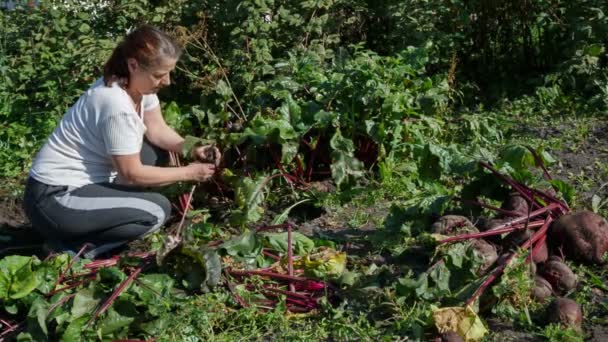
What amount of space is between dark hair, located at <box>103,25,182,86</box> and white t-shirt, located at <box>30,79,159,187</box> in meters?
0.07

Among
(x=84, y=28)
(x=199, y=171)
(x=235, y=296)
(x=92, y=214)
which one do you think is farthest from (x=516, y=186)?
(x=84, y=28)

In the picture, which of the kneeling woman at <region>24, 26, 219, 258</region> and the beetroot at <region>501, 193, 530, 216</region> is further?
the kneeling woman at <region>24, 26, 219, 258</region>

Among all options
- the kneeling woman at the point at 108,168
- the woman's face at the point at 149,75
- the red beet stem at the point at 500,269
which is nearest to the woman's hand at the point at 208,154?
the kneeling woman at the point at 108,168

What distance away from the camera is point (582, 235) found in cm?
390

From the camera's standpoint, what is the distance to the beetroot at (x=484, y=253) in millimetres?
3701

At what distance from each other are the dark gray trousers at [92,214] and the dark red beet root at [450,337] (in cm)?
185

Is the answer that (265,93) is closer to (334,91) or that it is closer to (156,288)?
(334,91)

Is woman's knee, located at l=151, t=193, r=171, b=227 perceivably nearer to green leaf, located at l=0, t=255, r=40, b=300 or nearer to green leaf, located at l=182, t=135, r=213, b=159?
green leaf, located at l=182, t=135, r=213, b=159

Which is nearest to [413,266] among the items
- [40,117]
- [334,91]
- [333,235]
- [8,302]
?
[333,235]

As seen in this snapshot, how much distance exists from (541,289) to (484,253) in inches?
11.0

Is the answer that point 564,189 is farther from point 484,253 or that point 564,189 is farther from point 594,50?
point 594,50

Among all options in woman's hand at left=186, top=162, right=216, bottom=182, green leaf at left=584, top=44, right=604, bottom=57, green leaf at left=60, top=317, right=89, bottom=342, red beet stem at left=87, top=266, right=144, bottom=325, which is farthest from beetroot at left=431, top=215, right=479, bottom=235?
green leaf at left=584, top=44, right=604, bottom=57

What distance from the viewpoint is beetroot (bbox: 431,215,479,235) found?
3930 millimetres

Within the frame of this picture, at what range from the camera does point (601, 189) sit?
4.94 metres
